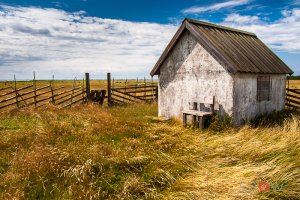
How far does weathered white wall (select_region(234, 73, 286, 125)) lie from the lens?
1053 centimetres

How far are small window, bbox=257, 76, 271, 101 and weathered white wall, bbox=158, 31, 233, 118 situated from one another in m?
2.29

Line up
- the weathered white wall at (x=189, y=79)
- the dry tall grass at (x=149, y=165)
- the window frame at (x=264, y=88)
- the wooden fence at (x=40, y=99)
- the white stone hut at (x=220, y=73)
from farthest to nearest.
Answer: the wooden fence at (x=40, y=99), the window frame at (x=264, y=88), the weathered white wall at (x=189, y=79), the white stone hut at (x=220, y=73), the dry tall grass at (x=149, y=165)

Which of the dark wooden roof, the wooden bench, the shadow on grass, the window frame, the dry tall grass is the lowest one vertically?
the dry tall grass

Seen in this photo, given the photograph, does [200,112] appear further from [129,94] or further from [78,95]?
[78,95]

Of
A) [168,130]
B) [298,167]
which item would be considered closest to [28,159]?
[168,130]

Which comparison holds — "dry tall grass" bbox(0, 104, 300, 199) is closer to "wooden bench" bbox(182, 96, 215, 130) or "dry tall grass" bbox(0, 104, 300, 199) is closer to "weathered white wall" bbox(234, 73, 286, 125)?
"wooden bench" bbox(182, 96, 215, 130)

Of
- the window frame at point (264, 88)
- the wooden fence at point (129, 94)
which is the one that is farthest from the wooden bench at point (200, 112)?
the wooden fence at point (129, 94)

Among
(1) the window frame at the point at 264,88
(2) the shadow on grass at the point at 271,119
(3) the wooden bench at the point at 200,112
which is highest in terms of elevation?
(1) the window frame at the point at 264,88

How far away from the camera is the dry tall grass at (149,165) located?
203 inches

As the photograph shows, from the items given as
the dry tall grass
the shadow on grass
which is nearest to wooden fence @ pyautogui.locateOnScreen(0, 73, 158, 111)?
the dry tall grass

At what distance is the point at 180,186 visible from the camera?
211 inches

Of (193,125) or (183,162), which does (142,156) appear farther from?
(193,125)

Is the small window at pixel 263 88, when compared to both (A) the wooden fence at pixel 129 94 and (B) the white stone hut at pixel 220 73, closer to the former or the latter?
(B) the white stone hut at pixel 220 73

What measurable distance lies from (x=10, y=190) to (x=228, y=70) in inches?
312
